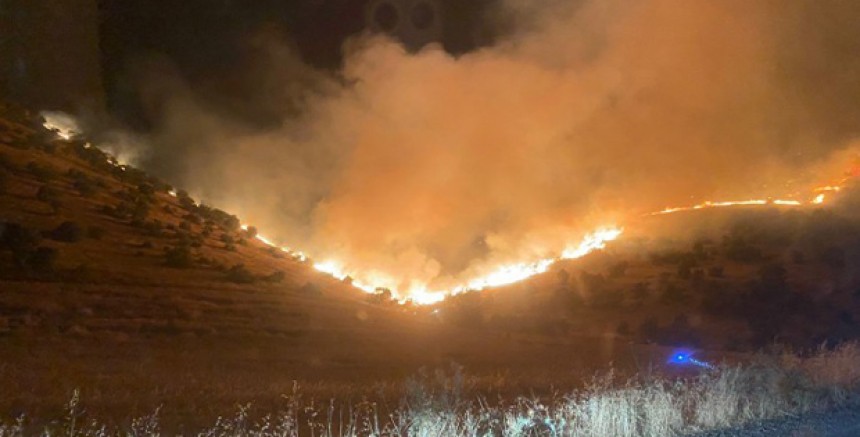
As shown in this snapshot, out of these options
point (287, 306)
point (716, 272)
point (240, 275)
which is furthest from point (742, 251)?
point (240, 275)

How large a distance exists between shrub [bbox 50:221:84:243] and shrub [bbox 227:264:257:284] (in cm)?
544

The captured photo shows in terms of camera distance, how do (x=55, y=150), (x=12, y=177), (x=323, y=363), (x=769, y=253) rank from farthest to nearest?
(x=769, y=253), (x=55, y=150), (x=12, y=177), (x=323, y=363)

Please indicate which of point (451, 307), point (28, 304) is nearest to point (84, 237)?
point (28, 304)

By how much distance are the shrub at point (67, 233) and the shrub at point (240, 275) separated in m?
5.44

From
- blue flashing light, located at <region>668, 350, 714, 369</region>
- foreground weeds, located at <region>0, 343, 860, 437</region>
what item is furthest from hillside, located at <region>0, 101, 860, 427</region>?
foreground weeds, located at <region>0, 343, 860, 437</region>

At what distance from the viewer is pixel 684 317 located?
3669 centimetres

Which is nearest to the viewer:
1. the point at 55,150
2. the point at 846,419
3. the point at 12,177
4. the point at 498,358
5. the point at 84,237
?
the point at 846,419

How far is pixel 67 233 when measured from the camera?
29531 mm

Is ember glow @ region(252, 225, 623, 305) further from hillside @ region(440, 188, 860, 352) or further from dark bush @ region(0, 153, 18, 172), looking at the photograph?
dark bush @ region(0, 153, 18, 172)

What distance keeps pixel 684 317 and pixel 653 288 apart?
5.22m

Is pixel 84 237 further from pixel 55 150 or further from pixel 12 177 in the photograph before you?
pixel 55 150

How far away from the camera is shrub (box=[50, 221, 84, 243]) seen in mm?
29297

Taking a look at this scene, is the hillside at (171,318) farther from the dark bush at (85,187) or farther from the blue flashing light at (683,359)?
the blue flashing light at (683,359)

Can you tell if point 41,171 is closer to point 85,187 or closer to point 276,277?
point 85,187
